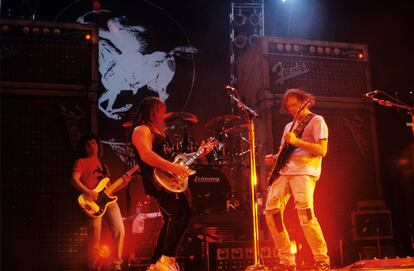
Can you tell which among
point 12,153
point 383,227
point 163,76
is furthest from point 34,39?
point 383,227

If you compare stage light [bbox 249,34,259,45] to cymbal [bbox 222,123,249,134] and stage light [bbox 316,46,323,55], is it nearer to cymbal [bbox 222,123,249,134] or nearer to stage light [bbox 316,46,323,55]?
stage light [bbox 316,46,323,55]

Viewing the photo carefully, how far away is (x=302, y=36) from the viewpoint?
33.1 feet

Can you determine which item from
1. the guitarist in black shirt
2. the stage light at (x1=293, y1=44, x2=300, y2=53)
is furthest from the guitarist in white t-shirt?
the stage light at (x1=293, y1=44, x2=300, y2=53)

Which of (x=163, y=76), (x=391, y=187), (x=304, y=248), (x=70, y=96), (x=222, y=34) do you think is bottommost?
(x=304, y=248)

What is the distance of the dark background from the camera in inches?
353

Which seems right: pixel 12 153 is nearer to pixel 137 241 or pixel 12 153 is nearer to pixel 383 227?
pixel 137 241

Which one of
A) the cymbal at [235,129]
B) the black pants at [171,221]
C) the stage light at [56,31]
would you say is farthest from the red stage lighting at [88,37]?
the black pants at [171,221]

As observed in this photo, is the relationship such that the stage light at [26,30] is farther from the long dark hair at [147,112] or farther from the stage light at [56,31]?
the long dark hair at [147,112]

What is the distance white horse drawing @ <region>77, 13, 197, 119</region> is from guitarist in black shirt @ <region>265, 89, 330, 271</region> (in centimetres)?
452

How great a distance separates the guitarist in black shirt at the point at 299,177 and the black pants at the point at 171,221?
1219 millimetres

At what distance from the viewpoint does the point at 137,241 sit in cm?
736

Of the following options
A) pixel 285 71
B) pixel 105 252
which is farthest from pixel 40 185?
pixel 285 71

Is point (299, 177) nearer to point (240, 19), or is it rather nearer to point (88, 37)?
point (88, 37)

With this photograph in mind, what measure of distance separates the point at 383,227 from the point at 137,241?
399 cm
